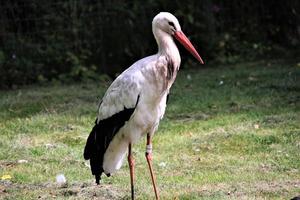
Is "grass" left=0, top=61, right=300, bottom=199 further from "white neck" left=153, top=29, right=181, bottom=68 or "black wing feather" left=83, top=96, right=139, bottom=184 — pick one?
"white neck" left=153, top=29, right=181, bottom=68

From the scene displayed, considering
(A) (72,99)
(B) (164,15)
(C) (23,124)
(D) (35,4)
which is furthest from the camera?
(D) (35,4)

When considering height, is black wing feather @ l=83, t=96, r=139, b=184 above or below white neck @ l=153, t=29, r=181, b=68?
below

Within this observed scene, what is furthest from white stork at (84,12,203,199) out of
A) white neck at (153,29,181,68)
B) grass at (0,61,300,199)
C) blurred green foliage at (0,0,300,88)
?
blurred green foliage at (0,0,300,88)

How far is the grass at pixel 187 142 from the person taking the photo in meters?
6.05

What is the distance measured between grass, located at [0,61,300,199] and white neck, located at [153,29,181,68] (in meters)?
1.05

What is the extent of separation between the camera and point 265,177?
245 inches

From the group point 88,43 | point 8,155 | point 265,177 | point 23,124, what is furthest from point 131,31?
point 265,177

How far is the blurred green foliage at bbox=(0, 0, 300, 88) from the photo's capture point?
12.1m

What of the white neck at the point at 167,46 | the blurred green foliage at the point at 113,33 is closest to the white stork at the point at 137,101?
the white neck at the point at 167,46

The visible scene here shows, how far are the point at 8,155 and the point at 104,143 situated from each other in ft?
5.85

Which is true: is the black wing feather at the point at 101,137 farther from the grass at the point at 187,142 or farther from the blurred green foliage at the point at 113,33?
the blurred green foliage at the point at 113,33

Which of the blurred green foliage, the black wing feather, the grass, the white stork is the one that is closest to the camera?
the white stork

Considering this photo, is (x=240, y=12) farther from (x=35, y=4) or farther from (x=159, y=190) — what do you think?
(x=159, y=190)

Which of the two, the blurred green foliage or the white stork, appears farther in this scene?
the blurred green foliage
